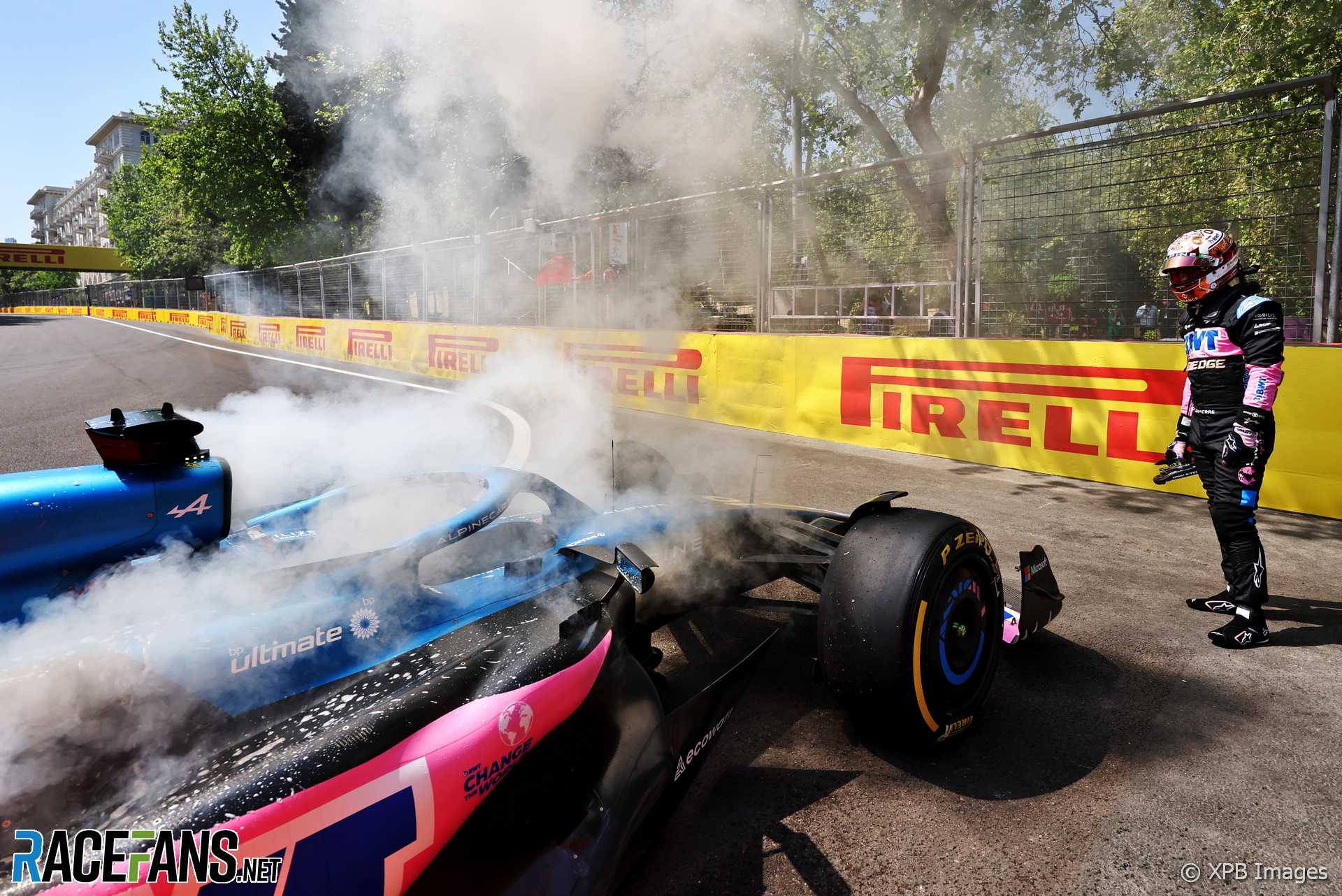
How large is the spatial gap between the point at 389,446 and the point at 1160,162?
6182mm

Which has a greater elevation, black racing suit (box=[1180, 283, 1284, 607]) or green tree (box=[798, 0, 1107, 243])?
green tree (box=[798, 0, 1107, 243])

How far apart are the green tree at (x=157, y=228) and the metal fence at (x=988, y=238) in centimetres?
3615

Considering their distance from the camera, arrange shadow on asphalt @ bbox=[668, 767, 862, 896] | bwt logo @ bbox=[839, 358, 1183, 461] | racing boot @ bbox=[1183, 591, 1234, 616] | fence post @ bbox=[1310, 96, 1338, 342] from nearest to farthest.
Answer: shadow on asphalt @ bbox=[668, 767, 862, 896] < racing boot @ bbox=[1183, 591, 1234, 616] < fence post @ bbox=[1310, 96, 1338, 342] < bwt logo @ bbox=[839, 358, 1183, 461]

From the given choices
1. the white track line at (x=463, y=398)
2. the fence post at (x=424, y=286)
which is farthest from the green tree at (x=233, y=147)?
the fence post at (x=424, y=286)

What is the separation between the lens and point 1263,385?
129 inches

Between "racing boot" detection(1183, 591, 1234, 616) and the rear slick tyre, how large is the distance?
1655 mm

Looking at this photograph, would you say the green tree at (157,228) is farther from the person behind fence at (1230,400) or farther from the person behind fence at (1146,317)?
the person behind fence at (1230,400)

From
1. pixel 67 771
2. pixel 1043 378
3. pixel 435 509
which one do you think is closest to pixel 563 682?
pixel 67 771

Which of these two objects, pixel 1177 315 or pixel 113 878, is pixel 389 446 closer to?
pixel 113 878

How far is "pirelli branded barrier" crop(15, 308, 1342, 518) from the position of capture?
5168 millimetres

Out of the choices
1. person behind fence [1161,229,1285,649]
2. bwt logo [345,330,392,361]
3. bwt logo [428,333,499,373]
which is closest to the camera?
person behind fence [1161,229,1285,649]

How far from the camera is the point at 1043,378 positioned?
6.30m

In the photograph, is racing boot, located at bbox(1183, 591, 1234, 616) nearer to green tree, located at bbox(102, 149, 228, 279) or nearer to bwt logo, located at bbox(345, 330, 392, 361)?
bwt logo, located at bbox(345, 330, 392, 361)

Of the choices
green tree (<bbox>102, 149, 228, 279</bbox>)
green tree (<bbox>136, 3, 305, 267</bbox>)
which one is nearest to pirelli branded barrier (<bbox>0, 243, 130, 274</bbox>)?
green tree (<bbox>102, 149, 228, 279</bbox>)
